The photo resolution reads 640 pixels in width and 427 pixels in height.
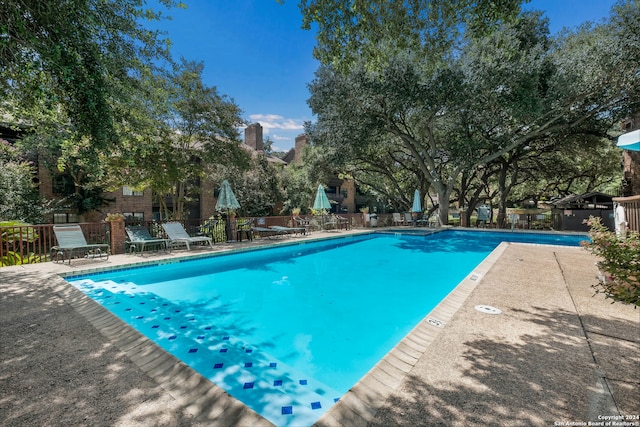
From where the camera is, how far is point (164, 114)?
10414 millimetres

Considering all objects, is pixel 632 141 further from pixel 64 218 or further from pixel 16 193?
pixel 64 218

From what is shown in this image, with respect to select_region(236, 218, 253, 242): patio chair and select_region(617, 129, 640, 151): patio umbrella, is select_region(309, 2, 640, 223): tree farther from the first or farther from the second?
Answer: select_region(617, 129, 640, 151): patio umbrella

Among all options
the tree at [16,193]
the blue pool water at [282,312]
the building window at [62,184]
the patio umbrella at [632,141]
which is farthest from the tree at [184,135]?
the patio umbrella at [632,141]

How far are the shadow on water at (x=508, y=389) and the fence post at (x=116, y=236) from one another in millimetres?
9653

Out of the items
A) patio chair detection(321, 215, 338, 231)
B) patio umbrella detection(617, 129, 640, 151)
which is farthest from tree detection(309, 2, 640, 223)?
patio umbrella detection(617, 129, 640, 151)

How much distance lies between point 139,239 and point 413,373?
9.29 metres

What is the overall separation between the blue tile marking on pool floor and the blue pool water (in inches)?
0.5

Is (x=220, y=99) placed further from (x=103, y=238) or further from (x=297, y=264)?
(x=297, y=264)

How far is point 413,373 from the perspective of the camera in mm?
2533

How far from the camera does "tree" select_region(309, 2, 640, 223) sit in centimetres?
1208

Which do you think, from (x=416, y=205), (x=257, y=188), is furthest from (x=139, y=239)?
(x=416, y=205)

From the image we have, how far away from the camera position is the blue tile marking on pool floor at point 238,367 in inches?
105

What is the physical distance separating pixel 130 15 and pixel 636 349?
8865 mm

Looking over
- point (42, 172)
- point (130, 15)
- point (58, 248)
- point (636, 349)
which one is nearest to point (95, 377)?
point (636, 349)
